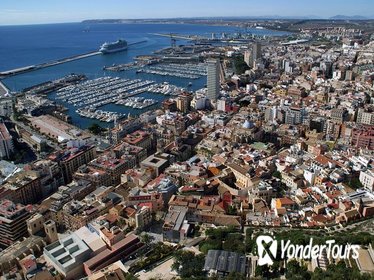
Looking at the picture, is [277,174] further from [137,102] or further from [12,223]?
[137,102]

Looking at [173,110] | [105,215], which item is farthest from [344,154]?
[173,110]

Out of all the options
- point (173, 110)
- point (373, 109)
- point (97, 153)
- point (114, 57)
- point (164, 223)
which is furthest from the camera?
point (114, 57)

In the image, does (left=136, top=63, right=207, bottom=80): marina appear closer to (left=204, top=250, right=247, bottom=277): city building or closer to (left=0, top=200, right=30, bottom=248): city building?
(left=0, top=200, right=30, bottom=248): city building

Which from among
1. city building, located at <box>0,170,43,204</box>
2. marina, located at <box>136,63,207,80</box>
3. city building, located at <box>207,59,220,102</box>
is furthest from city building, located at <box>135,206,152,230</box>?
marina, located at <box>136,63,207,80</box>

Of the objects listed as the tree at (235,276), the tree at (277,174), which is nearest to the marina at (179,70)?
the tree at (277,174)

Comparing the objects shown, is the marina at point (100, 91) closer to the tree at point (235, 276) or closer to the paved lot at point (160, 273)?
the paved lot at point (160, 273)

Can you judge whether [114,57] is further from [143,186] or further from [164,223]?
[164,223]
